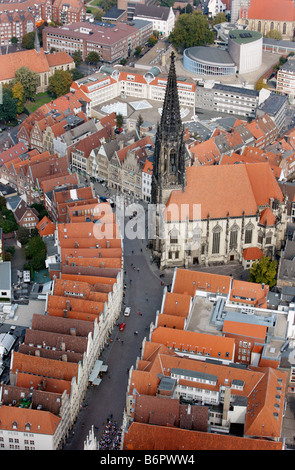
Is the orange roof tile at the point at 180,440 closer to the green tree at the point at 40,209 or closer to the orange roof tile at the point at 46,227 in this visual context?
the orange roof tile at the point at 46,227

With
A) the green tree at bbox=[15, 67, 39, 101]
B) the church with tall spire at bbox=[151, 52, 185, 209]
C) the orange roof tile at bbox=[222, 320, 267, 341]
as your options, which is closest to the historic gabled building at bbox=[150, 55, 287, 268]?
the church with tall spire at bbox=[151, 52, 185, 209]

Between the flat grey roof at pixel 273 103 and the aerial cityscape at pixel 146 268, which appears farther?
the flat grey roof at pixel 273 103

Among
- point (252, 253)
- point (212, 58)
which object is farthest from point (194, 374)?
point (212, 58)

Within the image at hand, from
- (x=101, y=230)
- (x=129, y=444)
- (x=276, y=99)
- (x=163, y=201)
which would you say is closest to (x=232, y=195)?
(x=163, y=201)

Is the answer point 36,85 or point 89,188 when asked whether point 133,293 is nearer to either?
point 89,188

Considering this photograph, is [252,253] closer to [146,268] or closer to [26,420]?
[146,268]

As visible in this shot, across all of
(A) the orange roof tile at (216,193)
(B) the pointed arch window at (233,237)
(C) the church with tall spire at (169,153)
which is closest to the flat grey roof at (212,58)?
(A) the orange roof tile at (216,193)

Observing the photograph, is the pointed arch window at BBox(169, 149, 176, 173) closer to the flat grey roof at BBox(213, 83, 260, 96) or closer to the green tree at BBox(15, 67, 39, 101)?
the flat grey roof at BBox(213, 83, 260, 96)
